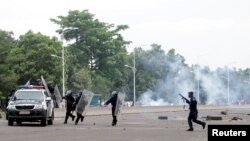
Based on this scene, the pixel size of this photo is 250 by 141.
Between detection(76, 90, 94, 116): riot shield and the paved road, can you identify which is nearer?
the paved road

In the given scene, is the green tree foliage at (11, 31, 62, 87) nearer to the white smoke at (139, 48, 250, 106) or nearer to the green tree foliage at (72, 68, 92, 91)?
the green tree foliage at (72, 68, 92, 91)

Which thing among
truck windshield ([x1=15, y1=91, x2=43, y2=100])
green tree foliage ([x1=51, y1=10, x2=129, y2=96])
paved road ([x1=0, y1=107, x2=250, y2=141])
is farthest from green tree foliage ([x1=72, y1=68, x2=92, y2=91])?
truck windshield ([x1=15, y1=91, x2=43, y2=100])

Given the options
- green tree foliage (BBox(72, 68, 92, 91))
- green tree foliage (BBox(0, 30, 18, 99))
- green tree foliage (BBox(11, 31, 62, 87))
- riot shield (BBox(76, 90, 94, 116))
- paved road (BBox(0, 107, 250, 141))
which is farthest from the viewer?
green tree foliage (BBox(72, 68, 92, 91))

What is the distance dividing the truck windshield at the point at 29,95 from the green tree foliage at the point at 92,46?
→ 227 ft

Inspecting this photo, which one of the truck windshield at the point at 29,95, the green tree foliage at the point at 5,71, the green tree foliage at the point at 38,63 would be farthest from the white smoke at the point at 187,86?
the truck windshield at the point at 29,95

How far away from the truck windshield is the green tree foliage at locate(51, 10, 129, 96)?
69121 mm

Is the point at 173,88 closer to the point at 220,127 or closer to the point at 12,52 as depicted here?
the point at 12,52

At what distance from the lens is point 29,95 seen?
28578 mm

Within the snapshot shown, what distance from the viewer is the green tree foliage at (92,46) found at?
→ 10238 centimetres

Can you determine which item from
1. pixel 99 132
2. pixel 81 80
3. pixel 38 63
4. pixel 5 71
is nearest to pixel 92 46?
pixel 81 80

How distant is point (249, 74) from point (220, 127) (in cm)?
16606

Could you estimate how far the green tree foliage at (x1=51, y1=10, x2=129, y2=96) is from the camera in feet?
336

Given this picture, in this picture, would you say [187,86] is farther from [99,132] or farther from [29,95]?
[99,132]

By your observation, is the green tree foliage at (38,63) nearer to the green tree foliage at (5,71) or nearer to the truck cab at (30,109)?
the green tree foliage at (5,71)
